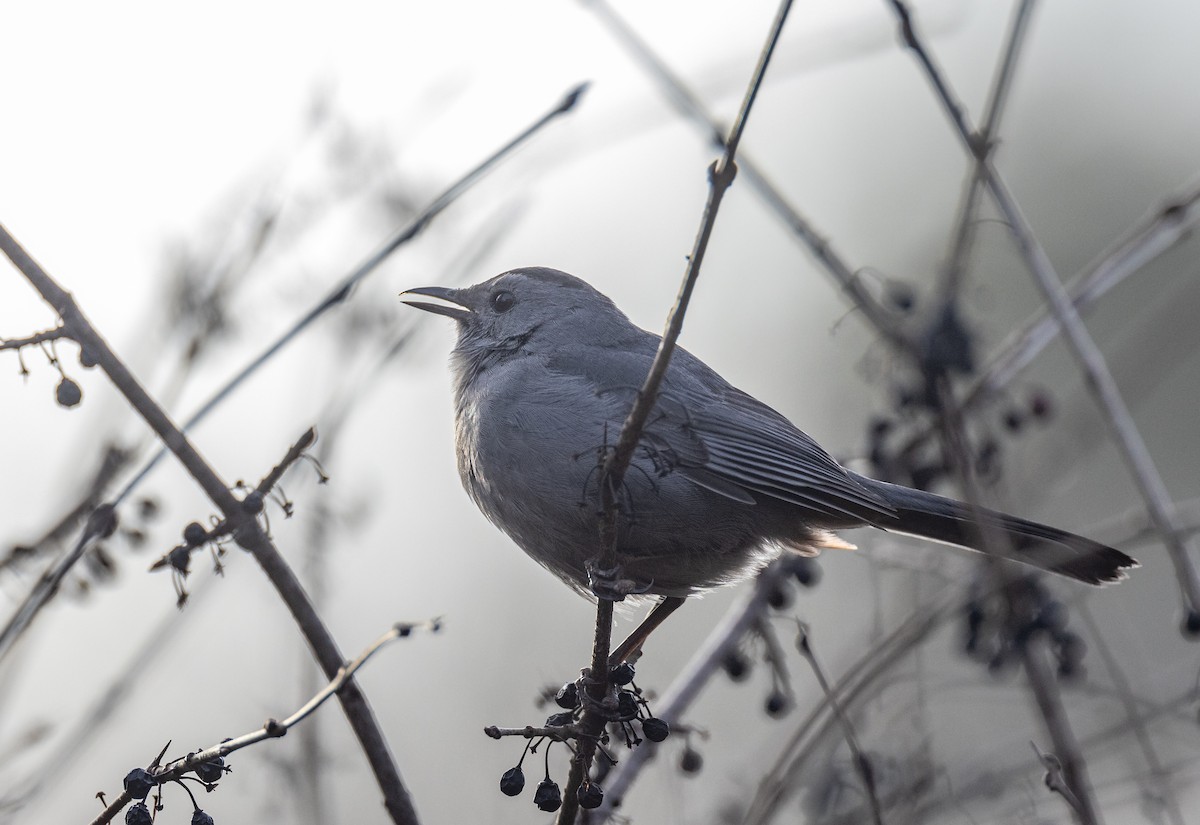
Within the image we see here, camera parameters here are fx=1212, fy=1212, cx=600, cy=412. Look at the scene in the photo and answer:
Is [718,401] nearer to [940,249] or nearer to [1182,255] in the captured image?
[940,249]

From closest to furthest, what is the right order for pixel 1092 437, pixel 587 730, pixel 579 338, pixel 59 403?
pixel 59 403 → pixel 587 730 → pixel 1092 437 → pixel 579 338

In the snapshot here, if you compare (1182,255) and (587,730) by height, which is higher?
(1182,255)

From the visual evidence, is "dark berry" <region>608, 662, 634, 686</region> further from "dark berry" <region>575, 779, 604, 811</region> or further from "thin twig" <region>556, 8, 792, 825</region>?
"dark berry" <region>575, 779, 604, 811</region>

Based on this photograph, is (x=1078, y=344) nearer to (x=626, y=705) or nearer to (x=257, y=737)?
(x=626, y=705)

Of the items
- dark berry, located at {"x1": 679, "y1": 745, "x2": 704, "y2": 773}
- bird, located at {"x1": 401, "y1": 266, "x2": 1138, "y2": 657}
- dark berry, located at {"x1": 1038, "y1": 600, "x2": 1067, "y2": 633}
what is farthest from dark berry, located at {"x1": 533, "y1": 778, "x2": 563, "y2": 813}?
dark berry, located at {"x1": 1038, "y1": 600, "x2": 1067, "y2": 633}

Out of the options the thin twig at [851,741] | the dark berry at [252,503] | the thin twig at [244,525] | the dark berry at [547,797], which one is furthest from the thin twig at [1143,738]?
the dark berry at [252,503]

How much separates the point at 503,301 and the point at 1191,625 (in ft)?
10.1

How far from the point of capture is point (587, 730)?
3.25m

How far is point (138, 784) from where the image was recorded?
2559mm

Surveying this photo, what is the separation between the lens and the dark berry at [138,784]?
2.54 m

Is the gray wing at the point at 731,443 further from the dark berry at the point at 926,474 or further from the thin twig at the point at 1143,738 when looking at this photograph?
the thin twig at the point at 1143,738

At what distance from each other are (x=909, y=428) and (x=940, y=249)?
1652 mm

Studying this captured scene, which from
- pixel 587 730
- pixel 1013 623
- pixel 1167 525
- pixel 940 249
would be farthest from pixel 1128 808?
pixel 940 249

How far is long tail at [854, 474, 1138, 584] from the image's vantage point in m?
4.36
